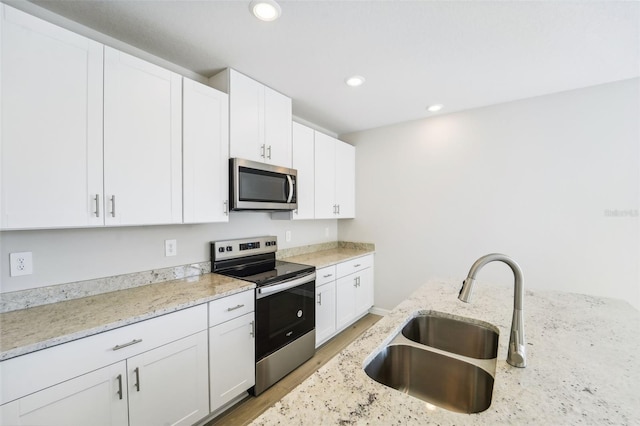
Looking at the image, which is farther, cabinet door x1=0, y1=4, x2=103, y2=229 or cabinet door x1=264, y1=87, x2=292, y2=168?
cabinet door x1=264, y1=87, x2=292, y2=168

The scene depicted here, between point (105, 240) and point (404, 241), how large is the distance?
9.87 ft

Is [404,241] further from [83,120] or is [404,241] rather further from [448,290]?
[83,120]

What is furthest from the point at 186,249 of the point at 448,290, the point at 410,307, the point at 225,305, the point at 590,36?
the point at 590,36

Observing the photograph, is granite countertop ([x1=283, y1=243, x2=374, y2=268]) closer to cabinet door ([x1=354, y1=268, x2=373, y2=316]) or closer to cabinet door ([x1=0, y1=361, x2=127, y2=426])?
cabinet door ([x1=354, y1=268, x2=373, y2=316])

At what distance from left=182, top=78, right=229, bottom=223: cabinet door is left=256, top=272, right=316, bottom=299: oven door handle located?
0.63m

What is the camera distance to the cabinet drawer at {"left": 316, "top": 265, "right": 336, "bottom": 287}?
2.61 m

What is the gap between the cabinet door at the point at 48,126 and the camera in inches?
45.8

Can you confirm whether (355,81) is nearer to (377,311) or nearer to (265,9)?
(265,9)

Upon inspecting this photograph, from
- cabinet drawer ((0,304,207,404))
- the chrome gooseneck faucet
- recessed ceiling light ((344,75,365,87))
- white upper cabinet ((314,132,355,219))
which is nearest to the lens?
the chrome gooseneck faucet

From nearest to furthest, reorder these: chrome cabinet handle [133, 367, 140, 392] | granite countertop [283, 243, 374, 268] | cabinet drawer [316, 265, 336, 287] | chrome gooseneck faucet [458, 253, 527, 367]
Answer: chrome gooseneck faucet [458, 253, 527, 367]
chrome cabinet handle [133, 367, 140, 392]
cabinet drawer [316, 265, 336, 287]
granite countertop [283, 243, 374, 268]

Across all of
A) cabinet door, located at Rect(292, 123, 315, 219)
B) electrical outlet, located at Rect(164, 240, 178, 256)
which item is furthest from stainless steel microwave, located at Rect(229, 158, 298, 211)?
electrical outlet, located at Rect(164, 240, 178, 256)

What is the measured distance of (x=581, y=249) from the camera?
2.39 metres

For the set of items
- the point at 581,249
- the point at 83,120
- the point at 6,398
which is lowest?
the point at 6,398

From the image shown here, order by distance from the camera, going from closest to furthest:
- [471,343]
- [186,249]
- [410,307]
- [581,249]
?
[471,343], [410,307], [186,249], [581,249]
